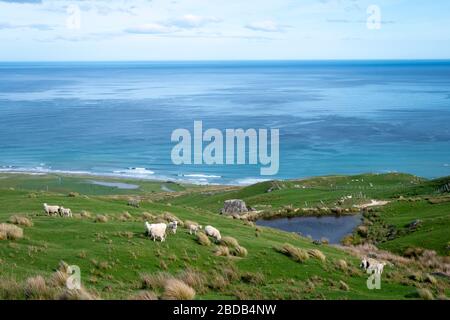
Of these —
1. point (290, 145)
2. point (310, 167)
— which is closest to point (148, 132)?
point (290, 145)

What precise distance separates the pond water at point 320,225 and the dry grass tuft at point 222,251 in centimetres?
1841

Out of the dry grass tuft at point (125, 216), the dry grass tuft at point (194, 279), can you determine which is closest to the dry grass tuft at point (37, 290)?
the dry grass tuft at point (194, 279)

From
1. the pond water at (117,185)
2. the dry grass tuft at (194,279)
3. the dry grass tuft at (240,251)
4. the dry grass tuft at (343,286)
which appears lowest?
the pond water at (117,185)

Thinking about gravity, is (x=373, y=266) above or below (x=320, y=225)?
above

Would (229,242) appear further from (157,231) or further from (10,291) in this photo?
(10,291)

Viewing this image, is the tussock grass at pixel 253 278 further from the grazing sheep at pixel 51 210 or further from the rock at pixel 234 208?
the rock at pixel 234 208

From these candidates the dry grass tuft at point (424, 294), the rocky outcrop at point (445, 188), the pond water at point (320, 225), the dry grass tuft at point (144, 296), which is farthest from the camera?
the rocky outcrop at point (445, 188)

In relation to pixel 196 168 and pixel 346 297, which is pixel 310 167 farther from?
pixel 346 297

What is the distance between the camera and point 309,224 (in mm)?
40469

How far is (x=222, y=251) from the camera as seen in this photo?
19375mm

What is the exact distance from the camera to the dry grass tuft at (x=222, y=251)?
19.2m

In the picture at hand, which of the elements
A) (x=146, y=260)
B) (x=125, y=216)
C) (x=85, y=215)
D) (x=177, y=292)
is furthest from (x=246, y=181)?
(x=177, y=292)

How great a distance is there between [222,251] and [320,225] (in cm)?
2261
